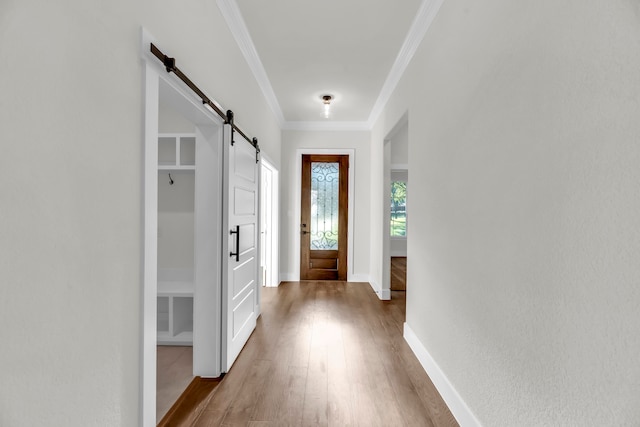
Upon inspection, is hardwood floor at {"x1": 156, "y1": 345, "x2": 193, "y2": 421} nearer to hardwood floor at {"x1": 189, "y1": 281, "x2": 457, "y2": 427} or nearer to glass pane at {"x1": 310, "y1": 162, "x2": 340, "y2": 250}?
hardwood floor at {"x1": 189, "y1": 281, "x2": 457, "y2": 427}

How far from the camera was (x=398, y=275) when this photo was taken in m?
6.59

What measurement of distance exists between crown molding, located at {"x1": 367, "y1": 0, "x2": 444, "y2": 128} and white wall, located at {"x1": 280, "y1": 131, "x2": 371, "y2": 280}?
133 cm

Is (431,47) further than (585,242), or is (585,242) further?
(431,47)

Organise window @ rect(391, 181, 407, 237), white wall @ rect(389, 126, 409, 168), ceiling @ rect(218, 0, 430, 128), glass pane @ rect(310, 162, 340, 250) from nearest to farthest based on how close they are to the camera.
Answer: ceiling @ rect(218, 0, 430, 128), glass pane @ rect(310, 162, 340, 250), white wall @ rect(389, 126, 409, 168), window @ rect(391, 181, 407, 237)

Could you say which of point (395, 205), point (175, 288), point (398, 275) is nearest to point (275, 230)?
point (175, 288)

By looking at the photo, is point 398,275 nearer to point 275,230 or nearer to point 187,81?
point 275,230

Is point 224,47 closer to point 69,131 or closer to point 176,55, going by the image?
point 176,55

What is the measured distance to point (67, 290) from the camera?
39.0 inches

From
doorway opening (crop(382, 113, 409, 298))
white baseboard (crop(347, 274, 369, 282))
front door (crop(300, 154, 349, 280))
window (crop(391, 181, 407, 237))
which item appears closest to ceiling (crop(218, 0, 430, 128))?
doorway opening (crop(382, 113, 409, 298))

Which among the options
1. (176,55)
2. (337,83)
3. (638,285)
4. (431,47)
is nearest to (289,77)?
(337,83)

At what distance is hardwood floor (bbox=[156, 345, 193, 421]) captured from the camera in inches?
81.2

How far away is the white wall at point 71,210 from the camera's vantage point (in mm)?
819

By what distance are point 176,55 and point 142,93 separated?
1.45 feet

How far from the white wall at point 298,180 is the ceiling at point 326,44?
42.2 inches
